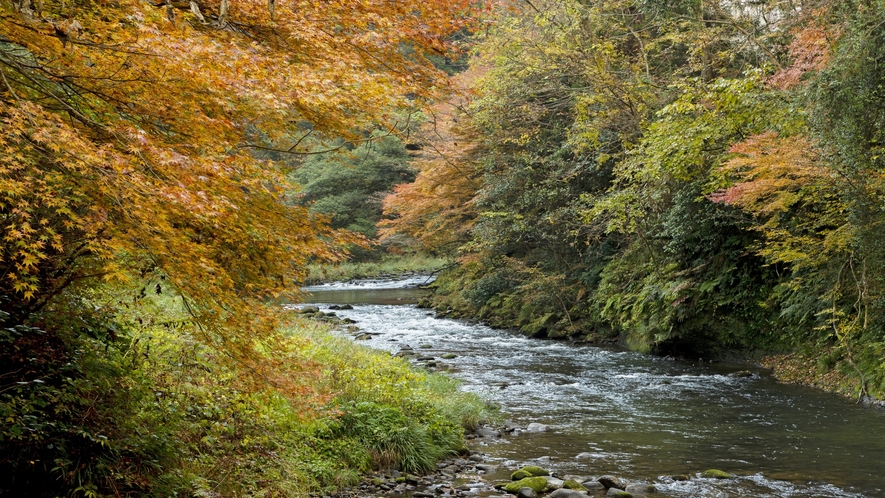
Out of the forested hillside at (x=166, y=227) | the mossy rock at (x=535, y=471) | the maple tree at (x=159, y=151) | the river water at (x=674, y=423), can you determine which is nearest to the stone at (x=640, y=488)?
the river water at (x=674, y=423)

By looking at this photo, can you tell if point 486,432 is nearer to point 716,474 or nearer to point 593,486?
point 593,486

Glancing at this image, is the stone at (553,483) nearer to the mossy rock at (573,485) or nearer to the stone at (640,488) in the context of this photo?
the mossy rock at (573,485)

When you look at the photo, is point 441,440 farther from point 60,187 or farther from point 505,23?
point 505,23

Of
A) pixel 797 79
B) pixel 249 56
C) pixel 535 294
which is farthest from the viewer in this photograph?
pixel 535 294

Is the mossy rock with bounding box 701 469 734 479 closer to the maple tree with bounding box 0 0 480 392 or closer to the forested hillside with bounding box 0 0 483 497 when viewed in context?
the forested hillside with bounding box 0 0 483 497

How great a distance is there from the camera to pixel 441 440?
7.80 metres

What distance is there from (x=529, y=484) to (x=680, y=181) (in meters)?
9.27

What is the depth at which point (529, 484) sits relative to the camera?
6.62 metres

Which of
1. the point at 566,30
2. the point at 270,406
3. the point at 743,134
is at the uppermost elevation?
the point at 566,30

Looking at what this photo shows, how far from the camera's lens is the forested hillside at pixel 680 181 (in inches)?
374

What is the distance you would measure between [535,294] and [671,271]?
4.41 metres

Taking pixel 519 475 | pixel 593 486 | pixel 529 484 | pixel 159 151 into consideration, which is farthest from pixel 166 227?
pixel 593 486

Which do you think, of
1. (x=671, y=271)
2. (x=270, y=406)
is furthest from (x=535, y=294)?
(x=270, y=406)

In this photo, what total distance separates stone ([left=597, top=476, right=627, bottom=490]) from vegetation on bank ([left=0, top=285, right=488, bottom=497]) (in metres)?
1.79
